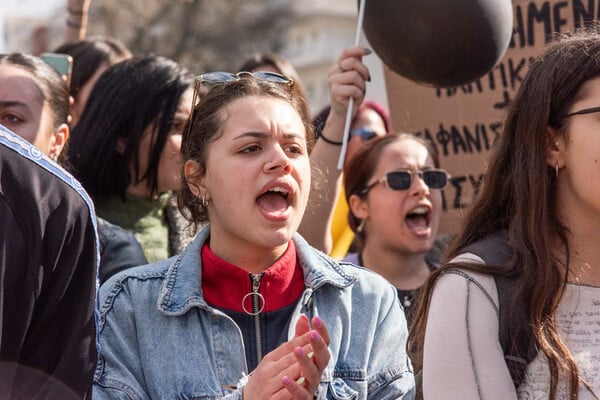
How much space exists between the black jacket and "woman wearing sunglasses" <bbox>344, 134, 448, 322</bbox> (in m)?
2.30

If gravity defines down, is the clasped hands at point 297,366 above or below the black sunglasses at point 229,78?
below

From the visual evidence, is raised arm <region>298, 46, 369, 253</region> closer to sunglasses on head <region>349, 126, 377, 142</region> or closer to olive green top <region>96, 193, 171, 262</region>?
olive green top <region>96, 193, 171, 262</region>

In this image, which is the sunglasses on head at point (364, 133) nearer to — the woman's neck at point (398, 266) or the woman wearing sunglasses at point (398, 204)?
the woman wearing sunglasses at point (398, 204)

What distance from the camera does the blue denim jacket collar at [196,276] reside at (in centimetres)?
288

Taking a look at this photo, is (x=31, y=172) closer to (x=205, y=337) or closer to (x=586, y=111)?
(x=205, y=337)

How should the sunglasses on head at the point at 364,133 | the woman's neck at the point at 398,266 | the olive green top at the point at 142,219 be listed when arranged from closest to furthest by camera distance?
the olive green top at the point at 142,219 < the woman's neck at the point at 398,266 < the sunglasses on head at the point at 364,133

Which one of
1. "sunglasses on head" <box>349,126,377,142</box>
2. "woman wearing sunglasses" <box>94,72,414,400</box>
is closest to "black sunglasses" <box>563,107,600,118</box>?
"woman wearing sunglasses" <box>94,72,414,400</box>

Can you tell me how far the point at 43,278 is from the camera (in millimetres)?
2322

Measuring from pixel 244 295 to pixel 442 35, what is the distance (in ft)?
4.21

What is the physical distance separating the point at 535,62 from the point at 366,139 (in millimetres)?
2458

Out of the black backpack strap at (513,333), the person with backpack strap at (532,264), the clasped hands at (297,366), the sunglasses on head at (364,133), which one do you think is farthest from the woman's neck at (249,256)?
the sunglasses on head at (364,133)

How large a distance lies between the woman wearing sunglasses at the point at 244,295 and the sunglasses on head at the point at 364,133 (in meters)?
2.12

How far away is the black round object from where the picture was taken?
3750 mm

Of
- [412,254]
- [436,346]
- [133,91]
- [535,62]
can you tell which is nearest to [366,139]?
[412,254]
